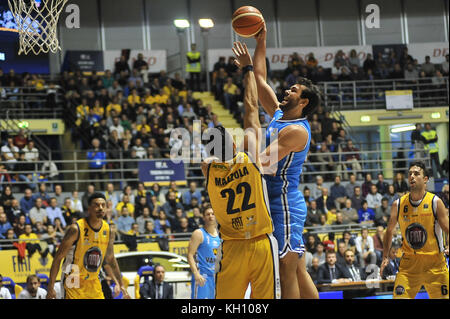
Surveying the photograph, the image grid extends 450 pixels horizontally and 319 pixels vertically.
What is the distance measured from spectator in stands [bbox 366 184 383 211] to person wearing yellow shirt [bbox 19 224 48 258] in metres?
7.71

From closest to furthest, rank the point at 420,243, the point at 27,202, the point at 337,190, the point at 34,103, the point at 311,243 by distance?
the point at 420,243 → the point at 311,243 → the point at 27,202 → the point at 337,190 → the point at 34,103

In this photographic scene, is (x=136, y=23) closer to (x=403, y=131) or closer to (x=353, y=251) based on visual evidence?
(x=403, y=131)

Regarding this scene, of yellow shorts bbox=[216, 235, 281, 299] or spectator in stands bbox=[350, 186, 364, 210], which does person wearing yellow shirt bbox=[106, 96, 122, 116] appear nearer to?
spectator in stands bbox=[350, 186, 364, 210]

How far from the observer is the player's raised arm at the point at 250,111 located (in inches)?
204

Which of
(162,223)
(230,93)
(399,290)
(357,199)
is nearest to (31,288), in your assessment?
(162,223)

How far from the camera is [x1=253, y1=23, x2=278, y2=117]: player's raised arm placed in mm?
6145

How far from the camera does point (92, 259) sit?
25.5 feet

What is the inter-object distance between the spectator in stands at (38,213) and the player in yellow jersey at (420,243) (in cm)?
818

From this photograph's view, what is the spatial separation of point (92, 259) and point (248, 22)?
3.33 metres

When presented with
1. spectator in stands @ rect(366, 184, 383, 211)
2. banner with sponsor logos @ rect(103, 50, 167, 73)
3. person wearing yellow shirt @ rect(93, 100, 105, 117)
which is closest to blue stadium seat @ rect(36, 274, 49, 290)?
person wearing yellow shirt @ rect(93, 100, 105, 117)

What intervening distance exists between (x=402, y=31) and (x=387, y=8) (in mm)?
1165

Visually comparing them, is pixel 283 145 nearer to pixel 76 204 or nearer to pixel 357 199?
pixel 76 204

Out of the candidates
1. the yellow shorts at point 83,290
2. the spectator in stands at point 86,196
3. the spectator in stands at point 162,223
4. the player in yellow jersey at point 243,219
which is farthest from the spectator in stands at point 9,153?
the player in yellow jersey at point 243,219
